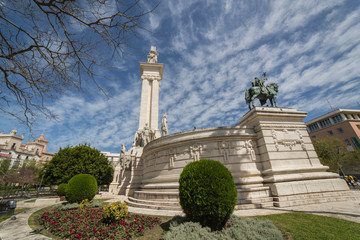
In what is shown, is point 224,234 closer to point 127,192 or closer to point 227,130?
point 227,130

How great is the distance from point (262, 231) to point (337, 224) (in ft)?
12.0

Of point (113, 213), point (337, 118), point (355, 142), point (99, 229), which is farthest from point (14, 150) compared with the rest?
point (337, 118)

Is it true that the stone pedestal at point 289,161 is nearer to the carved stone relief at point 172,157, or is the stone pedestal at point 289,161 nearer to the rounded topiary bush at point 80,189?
the carved stone relief at point 172,157

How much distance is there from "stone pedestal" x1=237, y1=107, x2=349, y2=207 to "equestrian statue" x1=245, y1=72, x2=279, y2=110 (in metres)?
1.85

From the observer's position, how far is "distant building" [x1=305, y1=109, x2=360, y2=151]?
38125 millimetres

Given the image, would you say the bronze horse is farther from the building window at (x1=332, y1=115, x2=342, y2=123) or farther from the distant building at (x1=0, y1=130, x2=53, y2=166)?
the distant building at (x1=0, y1=130, x2=53, y2=166)

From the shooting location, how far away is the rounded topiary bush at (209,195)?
5.32 meters

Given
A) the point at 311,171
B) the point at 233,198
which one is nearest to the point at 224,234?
the point at 233,198

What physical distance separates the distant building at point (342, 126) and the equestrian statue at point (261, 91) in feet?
129

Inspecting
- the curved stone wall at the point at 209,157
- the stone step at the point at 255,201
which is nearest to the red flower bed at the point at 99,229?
the curved stone wall at the point at 209,157

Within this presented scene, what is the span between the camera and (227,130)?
1272cm

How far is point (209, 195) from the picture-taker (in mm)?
5410

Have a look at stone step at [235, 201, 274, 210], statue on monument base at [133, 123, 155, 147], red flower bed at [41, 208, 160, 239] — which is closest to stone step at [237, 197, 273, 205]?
stone step at [235, 201, 274, 210]

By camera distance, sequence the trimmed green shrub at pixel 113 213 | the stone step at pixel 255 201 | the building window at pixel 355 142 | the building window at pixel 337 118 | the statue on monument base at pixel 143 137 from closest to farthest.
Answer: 1. the trimmed green shrub at pixel 113 213
2. the stone step at pixel 255 201
3. the statue on monument base at pixel 143 137
4. the building window at pixel 355 142
5. the building window at pixel 337 118
